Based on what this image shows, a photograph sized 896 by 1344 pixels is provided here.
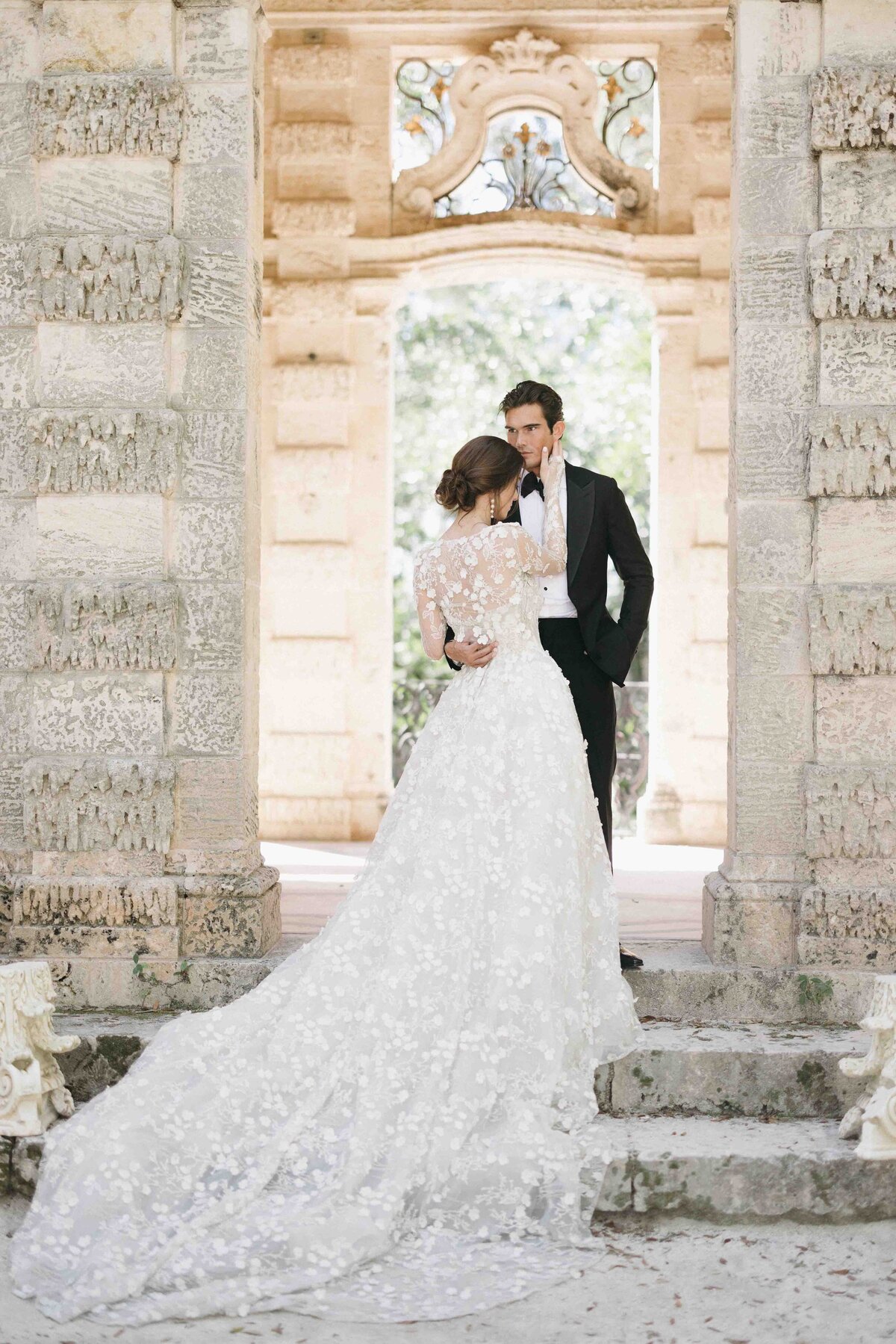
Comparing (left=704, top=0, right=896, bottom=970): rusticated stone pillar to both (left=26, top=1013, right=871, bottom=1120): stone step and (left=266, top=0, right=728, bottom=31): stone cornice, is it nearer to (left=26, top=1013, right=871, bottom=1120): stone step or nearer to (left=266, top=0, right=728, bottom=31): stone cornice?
(left=26, top=1013, right=871, bottom=1120): stone step

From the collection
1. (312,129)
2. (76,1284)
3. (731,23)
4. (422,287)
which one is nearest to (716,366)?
(422,287)

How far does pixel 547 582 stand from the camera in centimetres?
469

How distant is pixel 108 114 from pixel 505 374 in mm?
13884

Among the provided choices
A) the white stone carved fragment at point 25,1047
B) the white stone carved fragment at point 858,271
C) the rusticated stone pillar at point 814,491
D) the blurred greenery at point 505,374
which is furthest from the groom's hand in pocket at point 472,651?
the blurred greenery at point 505,374

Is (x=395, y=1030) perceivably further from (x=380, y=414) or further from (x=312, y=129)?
(x=312, y=129)

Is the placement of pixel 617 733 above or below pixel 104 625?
below

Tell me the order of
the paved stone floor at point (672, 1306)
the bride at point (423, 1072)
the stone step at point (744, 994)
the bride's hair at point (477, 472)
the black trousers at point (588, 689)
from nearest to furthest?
the paved stone floor at point (672, 1306) → the bride at point (423, 1072) → the bride's hair at point (477, 472) → the stone step at point (744, 994) → the black trousers at point (588, 689)

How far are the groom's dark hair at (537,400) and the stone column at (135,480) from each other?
0.98m

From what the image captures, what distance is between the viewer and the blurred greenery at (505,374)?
1778cm

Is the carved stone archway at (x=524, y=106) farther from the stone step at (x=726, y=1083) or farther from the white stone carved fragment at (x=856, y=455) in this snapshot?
the stone step at (x=726, y=1083)

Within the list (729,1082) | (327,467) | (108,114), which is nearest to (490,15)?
(327,467)

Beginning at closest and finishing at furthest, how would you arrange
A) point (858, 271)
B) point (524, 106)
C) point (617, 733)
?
point (858, 271) → point (524, 106) → point (617, 733)

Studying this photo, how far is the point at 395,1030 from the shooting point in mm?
3785

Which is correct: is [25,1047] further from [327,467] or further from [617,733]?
[617,733]
